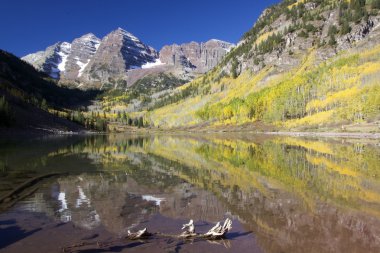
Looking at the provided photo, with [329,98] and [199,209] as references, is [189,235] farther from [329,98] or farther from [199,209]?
[329,98]

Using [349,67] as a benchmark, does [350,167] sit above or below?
below

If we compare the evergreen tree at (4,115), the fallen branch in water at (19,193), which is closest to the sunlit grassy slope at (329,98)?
the fallen branch in water at (19,193)

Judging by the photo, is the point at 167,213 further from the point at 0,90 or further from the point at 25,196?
the point at 0,90

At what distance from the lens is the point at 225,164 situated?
Result: 48031 mm

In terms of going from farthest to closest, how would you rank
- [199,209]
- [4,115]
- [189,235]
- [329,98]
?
[329,98] → [4,115] → [199,209] → [189,235]

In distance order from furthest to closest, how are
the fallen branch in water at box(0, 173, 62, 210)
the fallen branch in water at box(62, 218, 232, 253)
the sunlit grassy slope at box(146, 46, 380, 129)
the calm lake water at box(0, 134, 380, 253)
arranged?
the sunlit grassy slope at box(146, 46, 380, 129) < the fallen branch in water at box(0, 173, 62, 210) < the fallen branch in water at box(62, 218, 232, 253) < the calm lake water at box(0, 134, 380, 253)

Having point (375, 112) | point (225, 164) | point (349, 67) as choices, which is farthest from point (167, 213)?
point (349, 67)

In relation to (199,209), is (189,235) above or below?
above

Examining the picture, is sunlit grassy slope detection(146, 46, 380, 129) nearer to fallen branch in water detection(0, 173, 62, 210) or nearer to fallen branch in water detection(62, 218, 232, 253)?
fallen branch in water detection(0, 173, 62, 210)

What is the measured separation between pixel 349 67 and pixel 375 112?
5395 cm

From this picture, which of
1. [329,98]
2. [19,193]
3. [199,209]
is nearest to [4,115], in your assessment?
[19,193]

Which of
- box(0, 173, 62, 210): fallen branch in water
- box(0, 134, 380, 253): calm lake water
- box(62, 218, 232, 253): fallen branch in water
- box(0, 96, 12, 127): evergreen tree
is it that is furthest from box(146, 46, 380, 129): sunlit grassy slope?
box(0, 96, 12, 127): evergreen tree

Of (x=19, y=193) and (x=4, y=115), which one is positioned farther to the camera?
(x=4, y=115)

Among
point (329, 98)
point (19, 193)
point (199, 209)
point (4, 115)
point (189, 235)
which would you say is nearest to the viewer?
point (189, 235)
